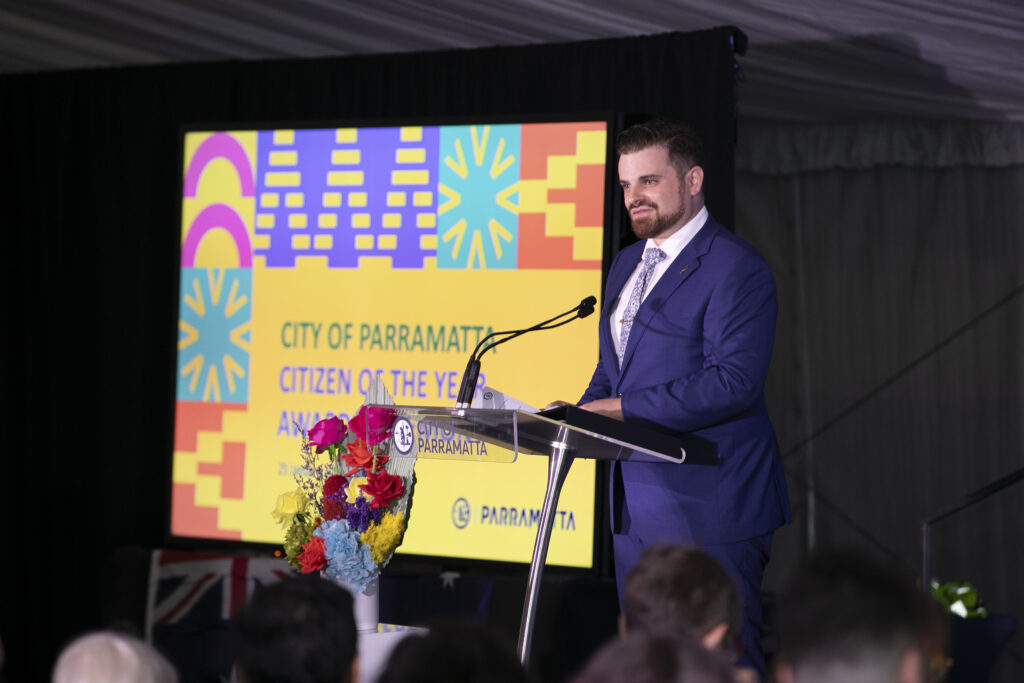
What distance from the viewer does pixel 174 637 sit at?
14.7 ft

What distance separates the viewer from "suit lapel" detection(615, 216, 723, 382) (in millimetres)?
2633

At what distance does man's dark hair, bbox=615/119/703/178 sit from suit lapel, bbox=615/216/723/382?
0.16m

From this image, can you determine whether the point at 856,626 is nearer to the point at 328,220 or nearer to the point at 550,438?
the point at 550,438

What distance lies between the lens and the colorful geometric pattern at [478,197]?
13.7 feet

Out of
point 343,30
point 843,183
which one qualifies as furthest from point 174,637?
point 843,183

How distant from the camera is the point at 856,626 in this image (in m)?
1.23

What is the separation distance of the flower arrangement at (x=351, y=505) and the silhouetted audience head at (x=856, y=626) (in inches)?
57.1

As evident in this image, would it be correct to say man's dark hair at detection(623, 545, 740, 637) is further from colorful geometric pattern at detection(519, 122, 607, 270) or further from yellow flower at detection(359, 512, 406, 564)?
colorful geometric pattern at detection(519, 122, 607, 270)

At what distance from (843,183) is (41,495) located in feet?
12.9

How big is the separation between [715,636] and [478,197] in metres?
2.75

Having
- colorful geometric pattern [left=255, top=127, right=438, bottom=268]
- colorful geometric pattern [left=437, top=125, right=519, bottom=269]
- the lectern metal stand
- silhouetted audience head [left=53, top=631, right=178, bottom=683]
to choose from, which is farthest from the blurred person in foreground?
colorful geometric pattern [left=255, top=127, right=438, bottom=268]

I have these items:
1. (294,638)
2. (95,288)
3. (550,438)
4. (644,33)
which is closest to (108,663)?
(294,638)

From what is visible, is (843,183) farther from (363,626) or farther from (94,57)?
(363,626)

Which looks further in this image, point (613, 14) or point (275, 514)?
point (613, 14)
